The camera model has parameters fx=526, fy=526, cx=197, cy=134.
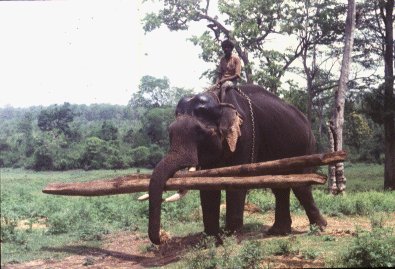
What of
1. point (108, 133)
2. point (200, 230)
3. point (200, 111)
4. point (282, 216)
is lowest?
point (200, 230)

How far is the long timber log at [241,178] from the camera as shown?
6.69 metres

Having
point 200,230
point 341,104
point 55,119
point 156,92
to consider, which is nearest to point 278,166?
point 200,230

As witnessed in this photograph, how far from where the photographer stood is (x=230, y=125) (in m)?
8.66

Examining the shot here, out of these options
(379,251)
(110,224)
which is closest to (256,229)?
(110,224)

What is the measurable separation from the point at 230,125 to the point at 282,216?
8.79 ft

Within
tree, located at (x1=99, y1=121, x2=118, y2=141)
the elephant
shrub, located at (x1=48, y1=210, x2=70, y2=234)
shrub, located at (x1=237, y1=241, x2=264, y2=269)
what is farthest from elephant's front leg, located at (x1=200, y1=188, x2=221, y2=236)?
tree, located at (x1=99, y1=121, x2=118, y2=141)

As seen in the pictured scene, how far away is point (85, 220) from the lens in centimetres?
1293

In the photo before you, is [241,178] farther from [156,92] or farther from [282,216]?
[156,92]

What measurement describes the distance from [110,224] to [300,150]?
5028mm

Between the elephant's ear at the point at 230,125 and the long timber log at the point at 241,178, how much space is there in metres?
1.02

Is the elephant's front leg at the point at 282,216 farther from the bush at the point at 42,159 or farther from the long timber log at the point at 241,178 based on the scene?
the bush at the point at 42,159

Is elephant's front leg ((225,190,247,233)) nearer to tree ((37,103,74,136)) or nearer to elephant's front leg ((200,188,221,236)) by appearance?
elephant's front leg ((200,188,221,236))

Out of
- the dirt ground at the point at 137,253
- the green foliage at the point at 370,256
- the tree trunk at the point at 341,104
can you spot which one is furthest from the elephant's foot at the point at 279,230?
the tree trunk at the point at 341,104

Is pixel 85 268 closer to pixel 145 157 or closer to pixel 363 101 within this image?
pixel 363 101
